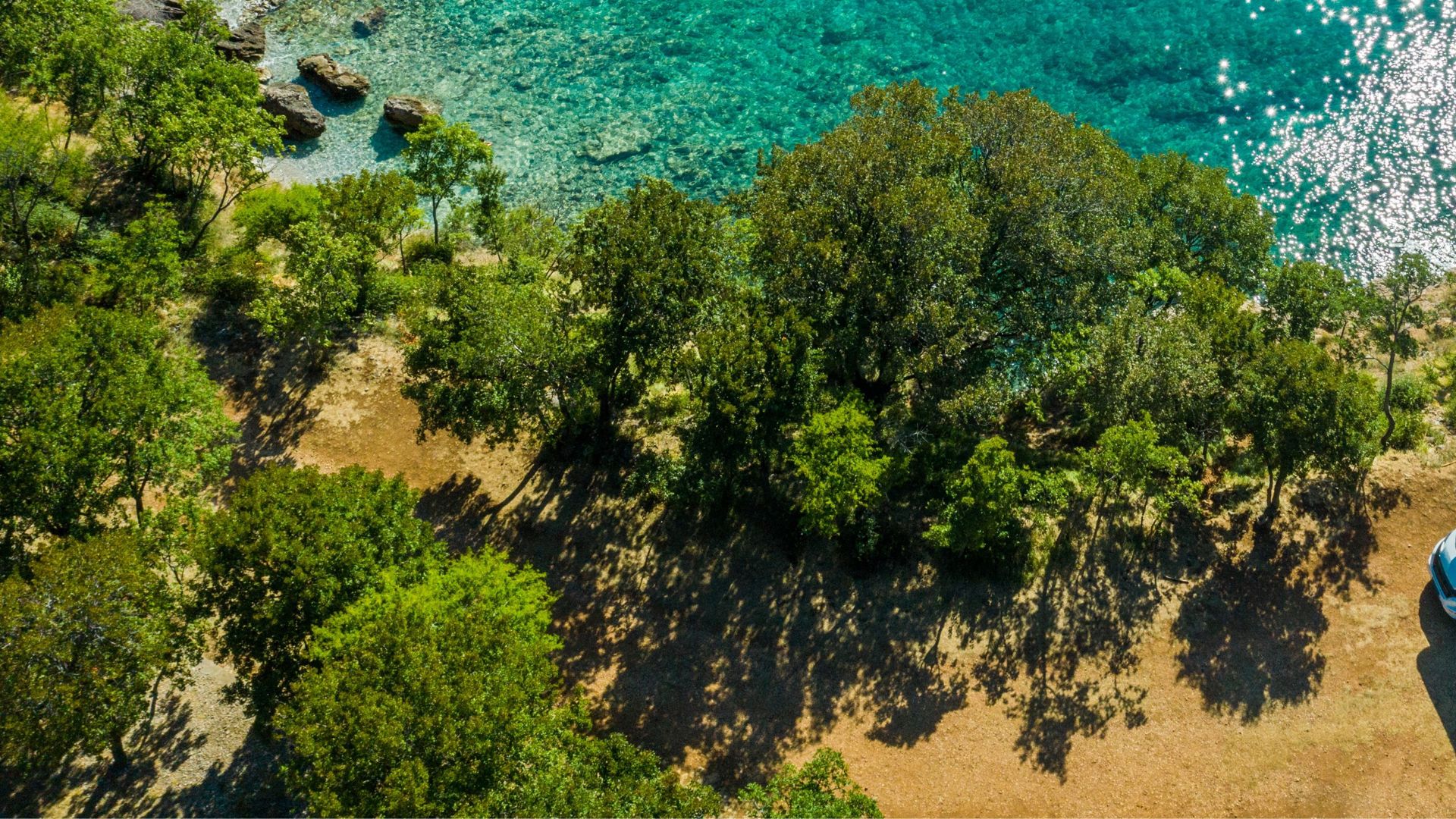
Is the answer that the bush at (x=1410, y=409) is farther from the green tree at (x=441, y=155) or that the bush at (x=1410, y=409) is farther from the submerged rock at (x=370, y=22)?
the submerged rock at (x=370, y=22)

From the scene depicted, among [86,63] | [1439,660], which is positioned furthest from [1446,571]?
[86,63]

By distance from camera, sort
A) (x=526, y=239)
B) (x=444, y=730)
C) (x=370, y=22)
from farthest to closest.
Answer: (x=370, y=22) < (x=526, y=239) < (x=444, y=730)

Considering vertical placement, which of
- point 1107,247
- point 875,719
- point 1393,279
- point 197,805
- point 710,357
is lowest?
point 197,805

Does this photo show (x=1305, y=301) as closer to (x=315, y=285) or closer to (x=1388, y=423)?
(x=1388, y=423)

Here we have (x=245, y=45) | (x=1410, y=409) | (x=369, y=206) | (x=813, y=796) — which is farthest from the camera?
(x=245, y=45)

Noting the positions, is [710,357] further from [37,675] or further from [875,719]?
[37,675]

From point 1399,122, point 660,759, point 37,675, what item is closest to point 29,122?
point 37,675
